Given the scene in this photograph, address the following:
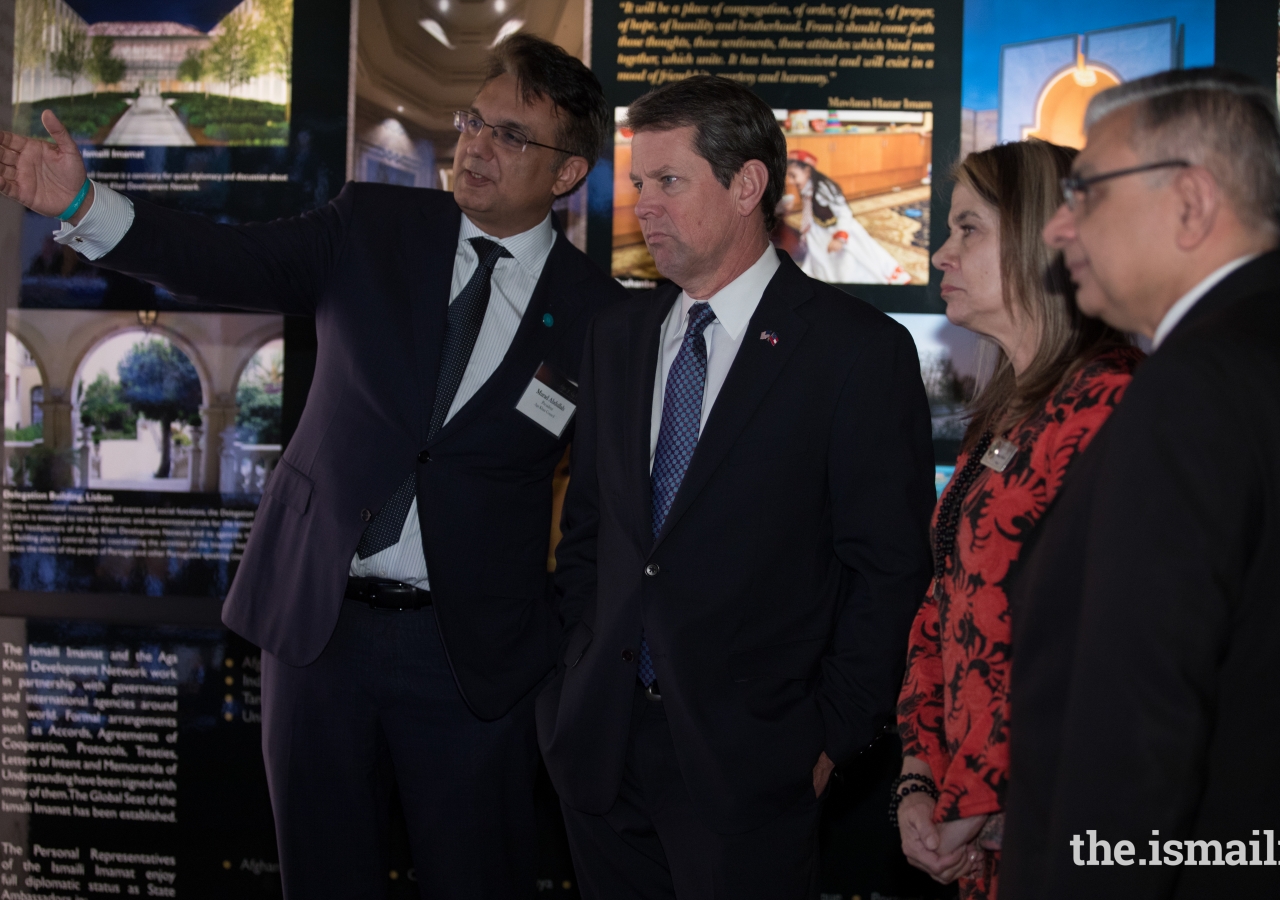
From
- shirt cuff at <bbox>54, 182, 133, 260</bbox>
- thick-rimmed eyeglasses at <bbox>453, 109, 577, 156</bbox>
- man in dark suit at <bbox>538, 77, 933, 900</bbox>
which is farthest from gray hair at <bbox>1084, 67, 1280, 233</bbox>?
shirt cuff at <bbox>54, 182, 133, 260</bbox>

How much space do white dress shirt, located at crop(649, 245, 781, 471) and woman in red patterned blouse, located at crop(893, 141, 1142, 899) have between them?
405 millimetres

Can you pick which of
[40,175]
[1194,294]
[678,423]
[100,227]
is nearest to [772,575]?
[678,423]

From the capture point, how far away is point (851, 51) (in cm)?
317

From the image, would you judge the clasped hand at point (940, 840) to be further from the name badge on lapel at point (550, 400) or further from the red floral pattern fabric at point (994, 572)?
the name badge on lapel at point (550, 400)

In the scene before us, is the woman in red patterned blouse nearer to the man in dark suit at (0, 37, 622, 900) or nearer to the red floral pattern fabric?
the red floral pattern fabric

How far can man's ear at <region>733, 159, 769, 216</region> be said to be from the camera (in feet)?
6.61

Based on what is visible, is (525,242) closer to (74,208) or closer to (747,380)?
(747,380)

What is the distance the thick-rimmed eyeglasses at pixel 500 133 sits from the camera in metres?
2.43

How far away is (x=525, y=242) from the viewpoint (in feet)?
8.18

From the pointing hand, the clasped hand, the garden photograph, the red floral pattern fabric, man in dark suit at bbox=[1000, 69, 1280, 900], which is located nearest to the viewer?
man in dark suit at bbox=[1000, 69, 1280, 900]

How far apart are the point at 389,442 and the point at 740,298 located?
2.75 ft

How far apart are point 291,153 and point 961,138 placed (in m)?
2.16

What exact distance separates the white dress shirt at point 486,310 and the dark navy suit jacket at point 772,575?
0.54 meters

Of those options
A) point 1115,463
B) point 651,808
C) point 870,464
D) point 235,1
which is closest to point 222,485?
point 235,1
